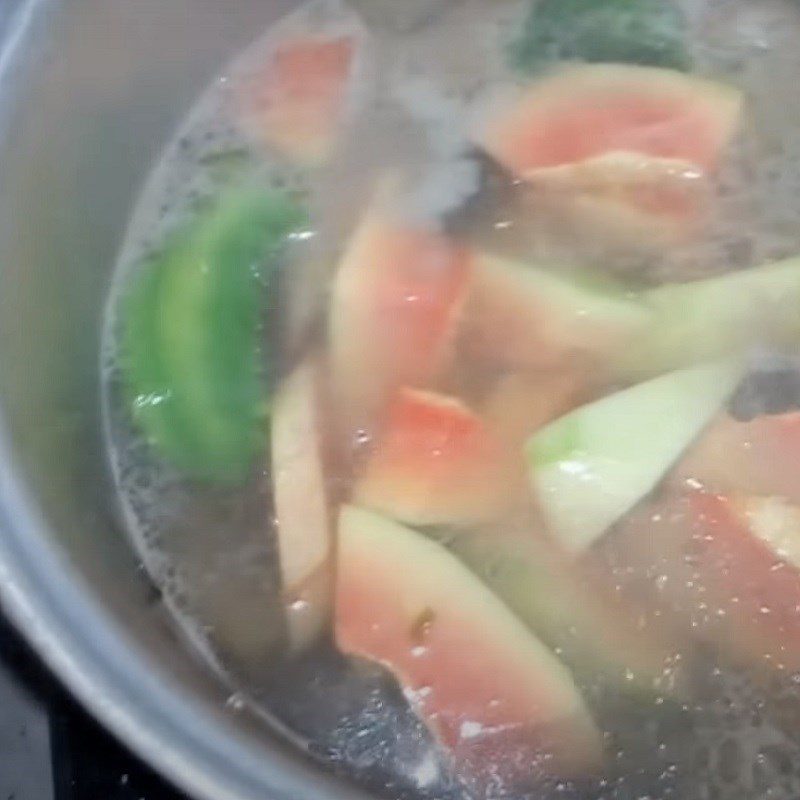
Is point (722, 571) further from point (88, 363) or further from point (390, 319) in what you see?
point (88, 363)

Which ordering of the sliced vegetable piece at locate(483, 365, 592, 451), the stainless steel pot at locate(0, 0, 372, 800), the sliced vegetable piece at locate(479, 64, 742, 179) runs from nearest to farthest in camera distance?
the stainless steel pot at locate(0, 0, 372, 800), the sliced vegetable piece at locate(483, 365, 592, 451), the sliced vegetable piece at locate(479, 64, 742, 179)

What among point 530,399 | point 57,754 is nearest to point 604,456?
point 530,399

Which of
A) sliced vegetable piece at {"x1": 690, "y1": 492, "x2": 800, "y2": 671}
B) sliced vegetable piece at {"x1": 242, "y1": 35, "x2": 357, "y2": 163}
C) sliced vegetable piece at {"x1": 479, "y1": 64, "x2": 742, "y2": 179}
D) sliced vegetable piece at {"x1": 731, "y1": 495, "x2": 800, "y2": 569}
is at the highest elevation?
sliced vegetable piece at {"x1": 242, "y1": 35, "x2": 357, "y2": 163}

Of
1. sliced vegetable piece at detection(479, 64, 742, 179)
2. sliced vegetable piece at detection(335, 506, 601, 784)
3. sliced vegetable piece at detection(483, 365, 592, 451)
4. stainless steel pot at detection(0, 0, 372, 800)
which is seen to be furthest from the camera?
sliced vegetable piece at detection(479, 64, 742, 179)

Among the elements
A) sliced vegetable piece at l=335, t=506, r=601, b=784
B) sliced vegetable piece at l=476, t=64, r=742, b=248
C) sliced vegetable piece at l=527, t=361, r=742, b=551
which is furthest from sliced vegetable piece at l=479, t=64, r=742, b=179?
sliced vegetable piece at l=335, t=506, r=601, b=784

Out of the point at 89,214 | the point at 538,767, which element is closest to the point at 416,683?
the point at 538,767

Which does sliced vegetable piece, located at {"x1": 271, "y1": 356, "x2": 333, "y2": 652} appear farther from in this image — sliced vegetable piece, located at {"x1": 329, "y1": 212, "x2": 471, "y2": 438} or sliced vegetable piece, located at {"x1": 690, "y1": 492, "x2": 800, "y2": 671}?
sliced vegetable piece, located at {"x1": 690, "y1": 492, "x2": 800, "y2": 671}
